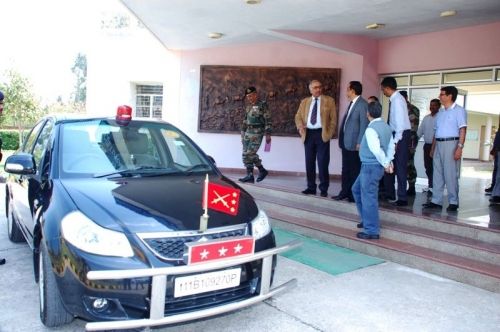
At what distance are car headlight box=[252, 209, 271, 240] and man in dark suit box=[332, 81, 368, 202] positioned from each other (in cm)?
314

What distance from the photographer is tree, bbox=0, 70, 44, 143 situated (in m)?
18.0

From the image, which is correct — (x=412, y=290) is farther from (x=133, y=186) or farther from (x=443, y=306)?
(x=133, y=186)

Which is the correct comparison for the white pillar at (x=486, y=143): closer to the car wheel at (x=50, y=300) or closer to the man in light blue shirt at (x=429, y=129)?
the man in light blue shirt at (x=429, y=129)

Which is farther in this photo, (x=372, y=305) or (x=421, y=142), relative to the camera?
(x=421, y=142)

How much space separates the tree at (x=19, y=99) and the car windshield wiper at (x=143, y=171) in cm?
1690

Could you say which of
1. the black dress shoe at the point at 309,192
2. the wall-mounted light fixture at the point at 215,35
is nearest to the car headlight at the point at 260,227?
the black dress shoe at the point at 309,192

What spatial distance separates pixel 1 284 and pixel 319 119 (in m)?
4.65

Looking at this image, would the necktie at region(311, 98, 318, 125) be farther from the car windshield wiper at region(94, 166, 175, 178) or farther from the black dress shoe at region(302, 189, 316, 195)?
the car windshield wiper at region(94, 166, 175, 178)

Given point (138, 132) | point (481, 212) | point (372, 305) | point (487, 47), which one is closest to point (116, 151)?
point (138, 132)

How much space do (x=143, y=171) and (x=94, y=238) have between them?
1089 mm

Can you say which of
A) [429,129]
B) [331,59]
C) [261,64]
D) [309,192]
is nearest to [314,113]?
[309,192]

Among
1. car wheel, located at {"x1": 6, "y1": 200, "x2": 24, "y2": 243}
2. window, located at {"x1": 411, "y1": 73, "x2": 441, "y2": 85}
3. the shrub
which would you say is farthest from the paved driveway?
the shrub

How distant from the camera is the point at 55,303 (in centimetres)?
285

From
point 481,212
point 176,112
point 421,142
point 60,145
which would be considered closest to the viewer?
point 60,145
